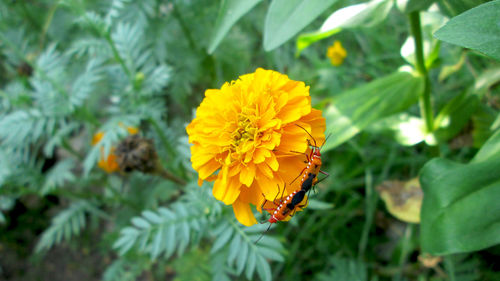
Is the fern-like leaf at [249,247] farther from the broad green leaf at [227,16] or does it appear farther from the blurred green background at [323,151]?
the broad green leaf at [227,16]

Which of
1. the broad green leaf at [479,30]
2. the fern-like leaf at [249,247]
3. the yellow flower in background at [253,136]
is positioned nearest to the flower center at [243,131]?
the yellow flower in background at [253,136]

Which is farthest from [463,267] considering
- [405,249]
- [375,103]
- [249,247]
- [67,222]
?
[67,222]

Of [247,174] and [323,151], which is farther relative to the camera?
[323,151]

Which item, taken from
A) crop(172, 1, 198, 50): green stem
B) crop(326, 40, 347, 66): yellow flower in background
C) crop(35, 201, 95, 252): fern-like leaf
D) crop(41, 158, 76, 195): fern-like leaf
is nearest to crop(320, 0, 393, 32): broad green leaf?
crop(326, 40, 347, 66): yellow flower in background

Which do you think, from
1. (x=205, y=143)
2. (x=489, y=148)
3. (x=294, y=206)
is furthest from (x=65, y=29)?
(x=489, y=148)

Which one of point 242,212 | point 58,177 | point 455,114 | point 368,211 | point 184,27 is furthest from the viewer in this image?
point 184,27

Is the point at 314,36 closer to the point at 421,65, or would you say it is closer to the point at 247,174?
the point at 421,65

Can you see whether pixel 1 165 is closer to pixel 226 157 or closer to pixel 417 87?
pixel 226 157
